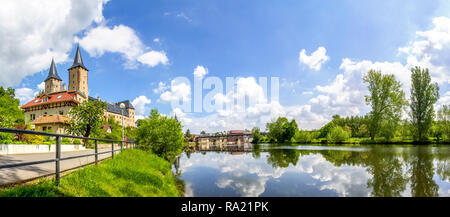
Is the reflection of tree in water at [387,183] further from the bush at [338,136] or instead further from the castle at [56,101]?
the bush at [338,136]

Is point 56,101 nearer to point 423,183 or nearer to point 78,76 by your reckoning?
point 78,76

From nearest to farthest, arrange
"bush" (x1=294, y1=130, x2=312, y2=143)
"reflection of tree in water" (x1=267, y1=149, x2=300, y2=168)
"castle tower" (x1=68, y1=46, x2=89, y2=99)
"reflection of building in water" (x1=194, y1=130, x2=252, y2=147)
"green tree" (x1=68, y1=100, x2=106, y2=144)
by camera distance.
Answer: "reflection of tree in water" (x1=267, y1=149, x2=300, y2=168), "green tree" (x1=68, y1=100, x2=106, y2=144), "bush" (x1=294, y1=130, x2=312, y2=143), "castle tower" (x1=68, y1=46, x2=89, y2=99), "reflection of building in water" (x1=194, y1=130, x2=252, y2=147)

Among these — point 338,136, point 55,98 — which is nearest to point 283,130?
point 338,136

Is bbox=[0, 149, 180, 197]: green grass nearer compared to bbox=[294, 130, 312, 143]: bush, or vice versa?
bbox=[0, 149, 180, 197]: green grass

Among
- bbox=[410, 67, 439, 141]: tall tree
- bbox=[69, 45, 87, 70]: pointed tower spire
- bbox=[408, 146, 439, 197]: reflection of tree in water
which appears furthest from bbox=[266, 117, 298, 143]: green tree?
bbox=[69, 45, 87, 70]: pointed tower spire

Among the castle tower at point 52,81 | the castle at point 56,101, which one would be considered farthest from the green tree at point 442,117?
the castle tower at point 52,81

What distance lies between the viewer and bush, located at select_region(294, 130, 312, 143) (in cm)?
6925

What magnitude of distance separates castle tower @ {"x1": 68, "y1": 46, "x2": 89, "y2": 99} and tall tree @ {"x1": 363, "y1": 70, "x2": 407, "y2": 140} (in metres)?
87.3

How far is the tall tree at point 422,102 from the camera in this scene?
1601 inches

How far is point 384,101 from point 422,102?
756 centimetres

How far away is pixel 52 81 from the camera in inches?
3273

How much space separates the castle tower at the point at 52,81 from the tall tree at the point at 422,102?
365ft

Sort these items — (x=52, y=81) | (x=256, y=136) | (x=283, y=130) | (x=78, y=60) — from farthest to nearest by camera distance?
1. (x=256, y=136)
2. (x=52, y=81)
3. (x=78, y=60)
4. (x=283, y=130)

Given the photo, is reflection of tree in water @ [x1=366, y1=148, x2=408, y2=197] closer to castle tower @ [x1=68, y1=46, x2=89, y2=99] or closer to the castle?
the castle
